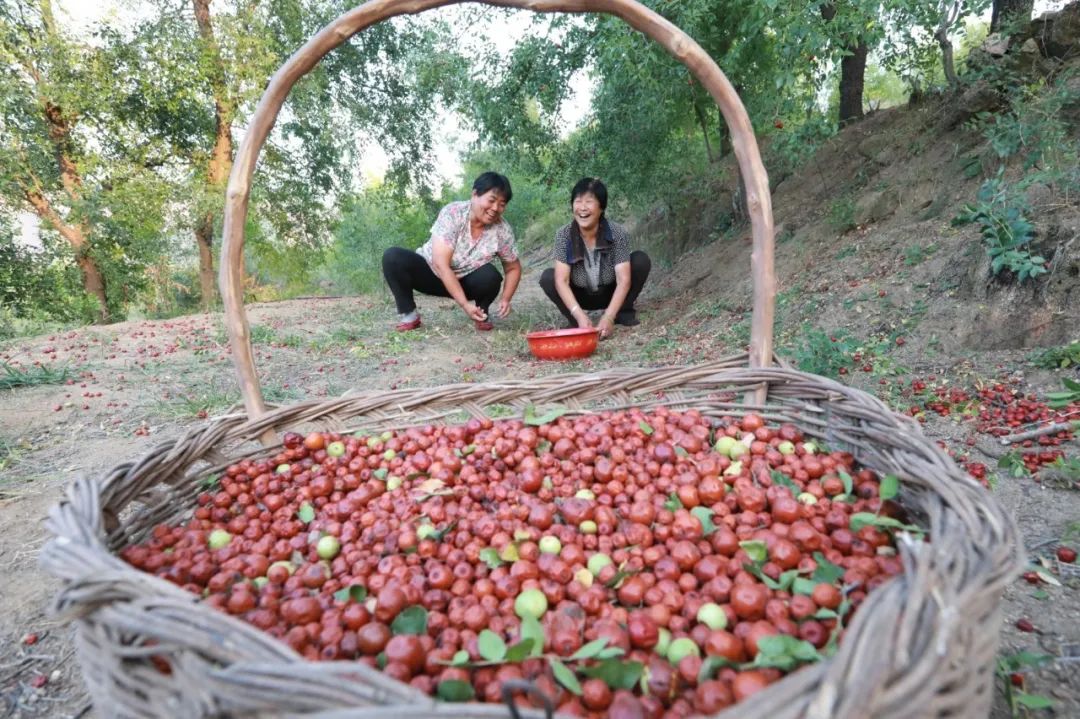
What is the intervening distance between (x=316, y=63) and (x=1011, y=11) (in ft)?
17.8

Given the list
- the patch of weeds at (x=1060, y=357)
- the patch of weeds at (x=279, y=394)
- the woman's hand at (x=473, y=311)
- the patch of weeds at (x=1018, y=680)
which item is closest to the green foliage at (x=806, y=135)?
the patch of weeds at (x=1060, y=357)

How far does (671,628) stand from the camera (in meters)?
0.86

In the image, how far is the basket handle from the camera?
1433 mm

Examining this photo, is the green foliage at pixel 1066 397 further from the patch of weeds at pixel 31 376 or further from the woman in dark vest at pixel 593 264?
the patch of weeds at pixel 31 376

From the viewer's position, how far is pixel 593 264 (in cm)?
504

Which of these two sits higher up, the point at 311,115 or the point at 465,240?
the point at 311,115

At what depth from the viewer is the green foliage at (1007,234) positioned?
8.57ft

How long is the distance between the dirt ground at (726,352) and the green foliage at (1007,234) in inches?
4.8

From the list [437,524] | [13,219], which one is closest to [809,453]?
[437,524]

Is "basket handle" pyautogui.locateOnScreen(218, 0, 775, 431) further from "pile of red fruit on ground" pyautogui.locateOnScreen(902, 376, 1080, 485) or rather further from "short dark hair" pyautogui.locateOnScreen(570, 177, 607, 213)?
"short dark hair" pyautogui.locateOnScreen(570, 177, 607, 213)

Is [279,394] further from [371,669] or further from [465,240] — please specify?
[371,669]

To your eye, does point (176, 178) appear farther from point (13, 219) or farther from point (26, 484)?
point (26, 484)

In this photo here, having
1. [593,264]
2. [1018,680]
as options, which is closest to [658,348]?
[593,264]

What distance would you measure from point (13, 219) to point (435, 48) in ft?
25.3
